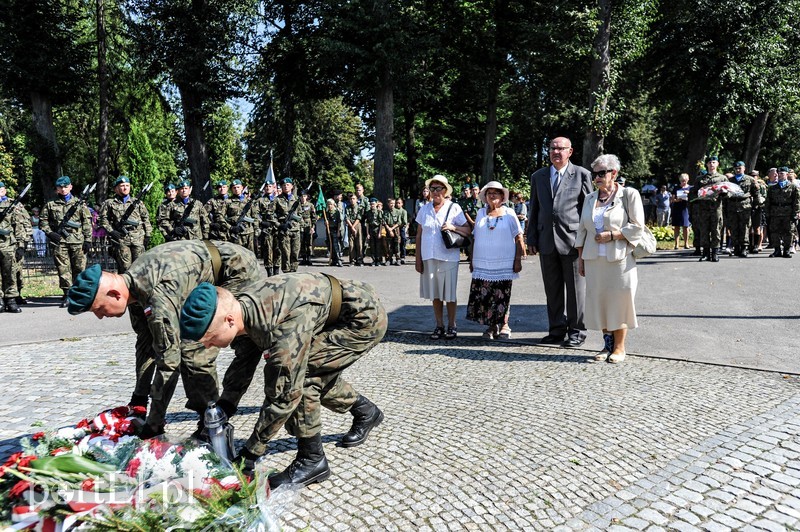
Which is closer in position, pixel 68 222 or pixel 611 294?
pixel 611 294

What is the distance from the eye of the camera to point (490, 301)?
7.97m

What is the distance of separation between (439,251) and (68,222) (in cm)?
782

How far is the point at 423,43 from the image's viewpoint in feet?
70.9

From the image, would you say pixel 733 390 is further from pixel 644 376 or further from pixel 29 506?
pixel 29 506

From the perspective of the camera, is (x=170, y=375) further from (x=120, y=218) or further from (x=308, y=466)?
(x=120, y=218)

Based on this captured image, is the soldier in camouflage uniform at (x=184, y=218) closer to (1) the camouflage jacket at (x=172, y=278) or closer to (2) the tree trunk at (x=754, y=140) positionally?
(1) the camouflage jacket at (x=172, y=278)

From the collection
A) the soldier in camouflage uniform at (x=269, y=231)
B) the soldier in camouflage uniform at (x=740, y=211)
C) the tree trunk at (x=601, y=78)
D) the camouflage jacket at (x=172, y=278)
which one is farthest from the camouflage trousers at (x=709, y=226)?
the camouflage jacket at (x=172, y=278)

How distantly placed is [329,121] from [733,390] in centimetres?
4474

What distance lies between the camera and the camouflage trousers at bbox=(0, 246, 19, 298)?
11422 mm

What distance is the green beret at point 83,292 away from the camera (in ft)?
12.4

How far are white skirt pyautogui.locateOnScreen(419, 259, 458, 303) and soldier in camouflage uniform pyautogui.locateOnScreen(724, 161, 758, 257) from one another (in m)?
9.92

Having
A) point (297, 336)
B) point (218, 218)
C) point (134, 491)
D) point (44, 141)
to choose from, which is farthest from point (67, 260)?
point (44, 141)

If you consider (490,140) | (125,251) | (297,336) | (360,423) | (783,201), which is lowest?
(360,423)

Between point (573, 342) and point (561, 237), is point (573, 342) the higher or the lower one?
the lower one
